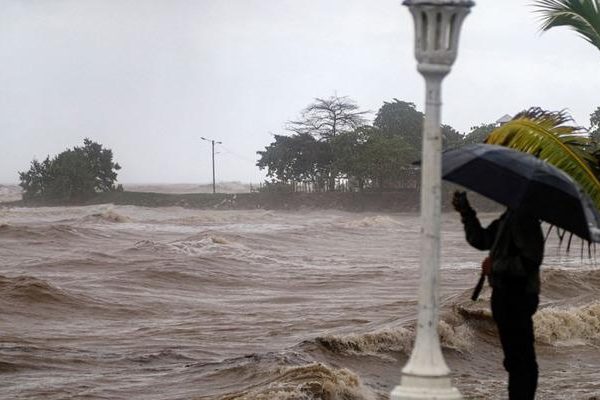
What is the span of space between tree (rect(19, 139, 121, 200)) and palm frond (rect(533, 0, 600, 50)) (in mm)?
82006

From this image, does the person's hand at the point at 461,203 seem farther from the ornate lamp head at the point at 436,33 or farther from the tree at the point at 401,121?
the tree at the point at 401,121

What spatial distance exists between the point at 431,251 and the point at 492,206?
Result: 62.7 m

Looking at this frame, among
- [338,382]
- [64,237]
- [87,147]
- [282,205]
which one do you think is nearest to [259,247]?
[64,237]

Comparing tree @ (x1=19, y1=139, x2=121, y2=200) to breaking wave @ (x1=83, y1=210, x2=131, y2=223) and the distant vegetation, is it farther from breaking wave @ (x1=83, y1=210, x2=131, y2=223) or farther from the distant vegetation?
breaking wave @ (x1=83, y1=210, x2=131, y2=223)

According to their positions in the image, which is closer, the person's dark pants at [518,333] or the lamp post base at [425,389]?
the lamp post base at [425,389]

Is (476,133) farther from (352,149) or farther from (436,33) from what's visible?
(436,33)

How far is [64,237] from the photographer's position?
131 feet

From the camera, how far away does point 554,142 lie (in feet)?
28.6

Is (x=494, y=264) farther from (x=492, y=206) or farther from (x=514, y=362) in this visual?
(x=492, y=206)

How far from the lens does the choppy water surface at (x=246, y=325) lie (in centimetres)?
1145

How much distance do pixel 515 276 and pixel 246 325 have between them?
1115 cm

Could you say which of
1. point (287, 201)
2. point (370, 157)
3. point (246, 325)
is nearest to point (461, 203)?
point (246, 325)

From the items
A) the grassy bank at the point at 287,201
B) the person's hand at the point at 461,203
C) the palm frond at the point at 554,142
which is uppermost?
the palm frond at the point at 554,142

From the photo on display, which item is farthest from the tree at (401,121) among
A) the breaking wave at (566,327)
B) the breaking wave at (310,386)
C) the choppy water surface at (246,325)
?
the breaking wave at (310,386)
